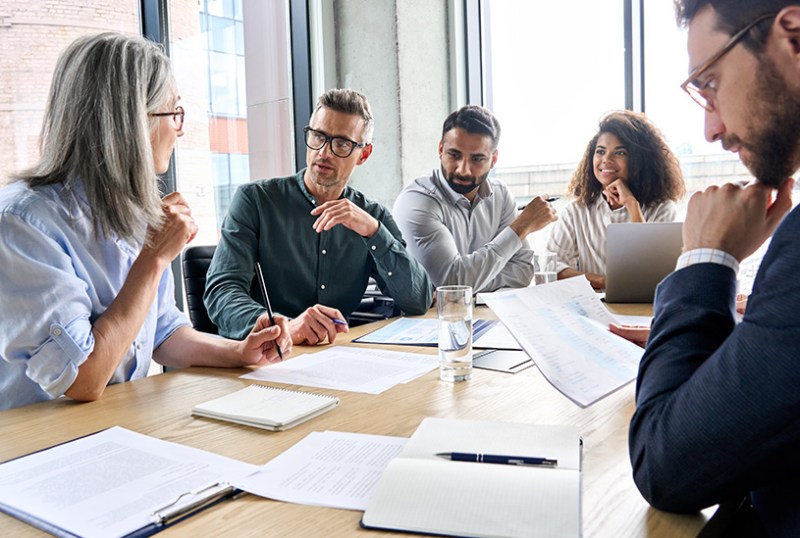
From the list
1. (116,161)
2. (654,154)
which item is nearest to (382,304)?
(116,161)

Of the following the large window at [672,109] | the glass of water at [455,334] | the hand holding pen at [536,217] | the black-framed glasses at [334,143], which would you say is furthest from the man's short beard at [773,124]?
the large window at [672,109]

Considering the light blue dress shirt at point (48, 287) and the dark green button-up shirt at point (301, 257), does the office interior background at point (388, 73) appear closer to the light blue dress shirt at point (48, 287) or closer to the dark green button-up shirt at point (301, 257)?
the dark green button-up shirt at point (301, 257)

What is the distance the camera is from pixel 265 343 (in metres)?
1.35

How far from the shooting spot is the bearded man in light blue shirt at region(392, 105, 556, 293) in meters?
2.49

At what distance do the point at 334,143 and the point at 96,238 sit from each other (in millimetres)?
1124

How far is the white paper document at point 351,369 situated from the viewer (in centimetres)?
118

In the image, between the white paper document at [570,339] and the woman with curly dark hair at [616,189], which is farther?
the woman with curly dark hair at [616,189]

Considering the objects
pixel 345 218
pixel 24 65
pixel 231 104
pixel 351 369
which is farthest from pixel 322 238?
pixel 24 65

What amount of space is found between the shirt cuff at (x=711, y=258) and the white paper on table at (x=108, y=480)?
0.62 m

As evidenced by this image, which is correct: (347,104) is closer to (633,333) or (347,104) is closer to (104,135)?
(104,135)

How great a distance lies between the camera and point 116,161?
127cm

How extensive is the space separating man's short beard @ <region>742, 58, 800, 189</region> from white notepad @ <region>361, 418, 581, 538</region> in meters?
0.44

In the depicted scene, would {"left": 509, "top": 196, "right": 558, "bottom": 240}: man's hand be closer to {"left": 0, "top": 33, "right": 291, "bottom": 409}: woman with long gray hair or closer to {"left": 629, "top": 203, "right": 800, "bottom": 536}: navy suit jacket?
{"left": 0, "top": 33, "right": 291, "bottom": 409}: woman with long gray hair

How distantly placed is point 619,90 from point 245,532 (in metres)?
3.50
